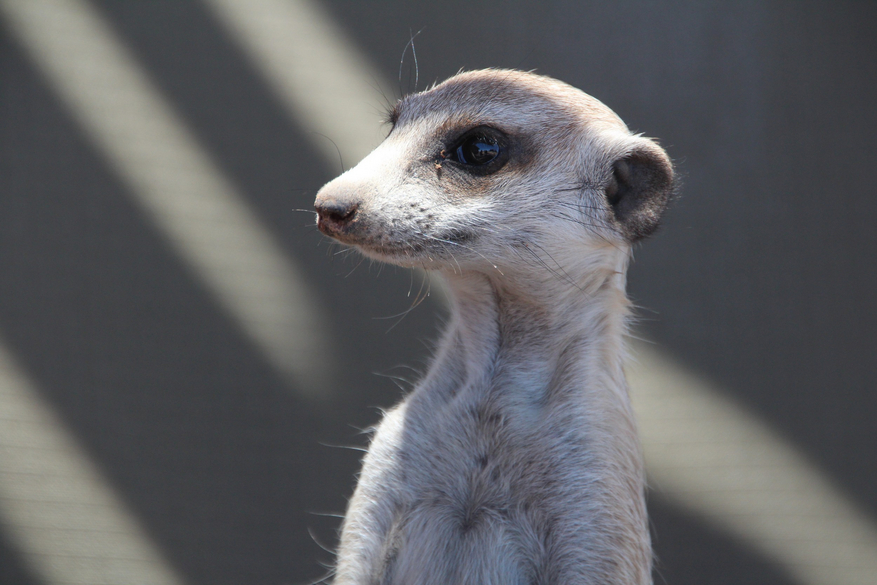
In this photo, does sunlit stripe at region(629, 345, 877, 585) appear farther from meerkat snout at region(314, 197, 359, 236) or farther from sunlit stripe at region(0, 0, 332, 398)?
meerkat snout at region(314, 197, 359, 236)

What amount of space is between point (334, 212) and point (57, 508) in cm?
192

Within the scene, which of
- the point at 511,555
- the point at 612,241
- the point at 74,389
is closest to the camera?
the point at 511,555

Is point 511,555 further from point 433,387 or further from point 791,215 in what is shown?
point 791,215

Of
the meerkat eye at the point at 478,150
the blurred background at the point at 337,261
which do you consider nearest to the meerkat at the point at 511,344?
the meerkat eye at the point at 478,150

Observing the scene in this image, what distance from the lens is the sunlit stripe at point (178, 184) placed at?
7.88 feet

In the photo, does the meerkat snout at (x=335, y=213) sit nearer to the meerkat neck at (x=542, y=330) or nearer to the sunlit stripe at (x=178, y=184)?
the meerkat neck at (x=542, y=330)

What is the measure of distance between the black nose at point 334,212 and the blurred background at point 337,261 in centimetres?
129

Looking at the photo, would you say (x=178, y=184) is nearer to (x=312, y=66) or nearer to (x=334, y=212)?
(x=312, y=66)

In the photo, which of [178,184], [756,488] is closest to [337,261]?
[178,184]

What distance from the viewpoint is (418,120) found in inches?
56.0

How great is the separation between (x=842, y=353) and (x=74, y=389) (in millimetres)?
2895

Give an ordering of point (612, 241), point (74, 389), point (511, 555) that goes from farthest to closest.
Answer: point (74, 389), point (612, 241), point (511, 555)

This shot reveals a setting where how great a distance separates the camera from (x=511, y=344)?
1425 millimetres

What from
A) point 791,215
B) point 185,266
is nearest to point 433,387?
point 185,266
